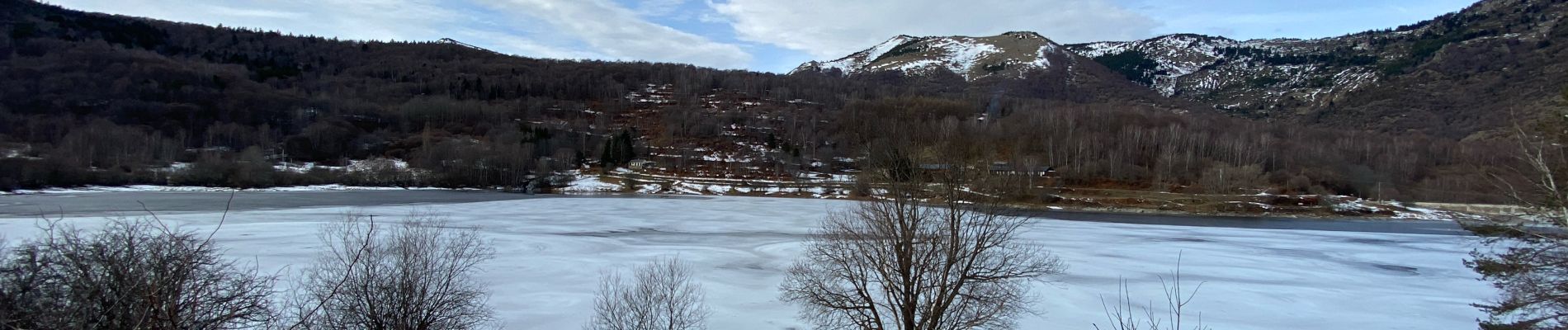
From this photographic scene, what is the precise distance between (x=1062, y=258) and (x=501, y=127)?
10034 centimetres

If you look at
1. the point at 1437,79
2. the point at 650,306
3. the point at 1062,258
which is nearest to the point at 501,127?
the point at 1062,258

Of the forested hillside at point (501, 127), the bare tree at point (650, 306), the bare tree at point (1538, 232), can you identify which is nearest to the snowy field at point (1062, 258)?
the bare tree at point (650, 306)

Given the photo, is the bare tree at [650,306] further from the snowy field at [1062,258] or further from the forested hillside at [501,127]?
the forested hillside at [501,127]

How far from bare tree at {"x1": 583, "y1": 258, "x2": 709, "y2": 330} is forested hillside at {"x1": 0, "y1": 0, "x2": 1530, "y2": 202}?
28.9 metres

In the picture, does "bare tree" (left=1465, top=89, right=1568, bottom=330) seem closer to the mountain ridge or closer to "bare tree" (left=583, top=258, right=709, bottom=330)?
"bare tree" (left=583, top=258, right=709, bottom=330)

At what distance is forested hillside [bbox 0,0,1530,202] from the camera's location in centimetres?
7394

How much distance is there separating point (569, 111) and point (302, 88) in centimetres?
5438

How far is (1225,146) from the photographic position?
8688 cm

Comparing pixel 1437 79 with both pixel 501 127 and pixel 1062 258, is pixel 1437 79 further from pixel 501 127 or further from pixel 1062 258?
pixel 501 127

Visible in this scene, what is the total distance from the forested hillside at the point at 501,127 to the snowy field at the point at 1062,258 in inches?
518

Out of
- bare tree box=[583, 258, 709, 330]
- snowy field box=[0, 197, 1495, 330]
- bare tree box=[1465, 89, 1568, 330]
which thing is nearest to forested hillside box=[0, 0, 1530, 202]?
snowy field box=[0, 197, 1495, 330]

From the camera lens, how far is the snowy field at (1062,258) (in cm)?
1647

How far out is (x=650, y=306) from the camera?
1215 cm

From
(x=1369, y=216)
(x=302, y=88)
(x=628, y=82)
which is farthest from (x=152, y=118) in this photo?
(x=1369, y=216)
